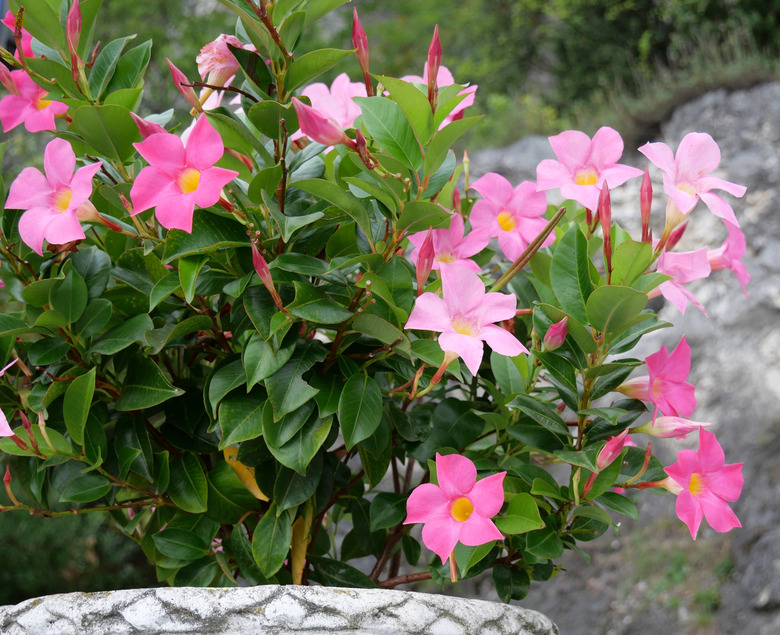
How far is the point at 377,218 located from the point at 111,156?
277mm

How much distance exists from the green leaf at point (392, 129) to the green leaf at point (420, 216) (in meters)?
0.06

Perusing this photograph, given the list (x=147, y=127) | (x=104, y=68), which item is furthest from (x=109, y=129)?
(x=104, y=68)

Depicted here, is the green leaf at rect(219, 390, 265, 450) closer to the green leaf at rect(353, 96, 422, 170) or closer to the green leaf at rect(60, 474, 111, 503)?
the green leaf at rect(60, 474, 111, 503)

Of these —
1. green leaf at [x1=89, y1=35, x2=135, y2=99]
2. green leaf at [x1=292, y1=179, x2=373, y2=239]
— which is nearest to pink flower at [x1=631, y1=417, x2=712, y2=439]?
green leaf at [x1=292, y1=179, x2=373, y2=239]

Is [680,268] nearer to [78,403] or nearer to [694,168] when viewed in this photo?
[694,168]

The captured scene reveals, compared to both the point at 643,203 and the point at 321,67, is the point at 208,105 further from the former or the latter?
the point at 643,203

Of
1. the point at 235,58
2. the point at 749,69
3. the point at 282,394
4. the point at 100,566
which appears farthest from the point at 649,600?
the point at 749,69

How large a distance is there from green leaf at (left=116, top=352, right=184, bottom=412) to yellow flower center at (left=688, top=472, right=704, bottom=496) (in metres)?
0.52

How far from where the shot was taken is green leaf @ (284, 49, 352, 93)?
66 cm

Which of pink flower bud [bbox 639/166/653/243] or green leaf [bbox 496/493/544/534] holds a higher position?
pink flower bud [bbox 639/166/653/243]

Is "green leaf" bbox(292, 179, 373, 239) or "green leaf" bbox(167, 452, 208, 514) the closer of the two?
"green leaf" bbox(292, 179, 373, 239)

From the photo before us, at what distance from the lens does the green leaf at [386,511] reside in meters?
0.81

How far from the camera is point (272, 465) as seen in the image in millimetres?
788

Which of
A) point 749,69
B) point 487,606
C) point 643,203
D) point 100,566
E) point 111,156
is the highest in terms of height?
point 111,156
